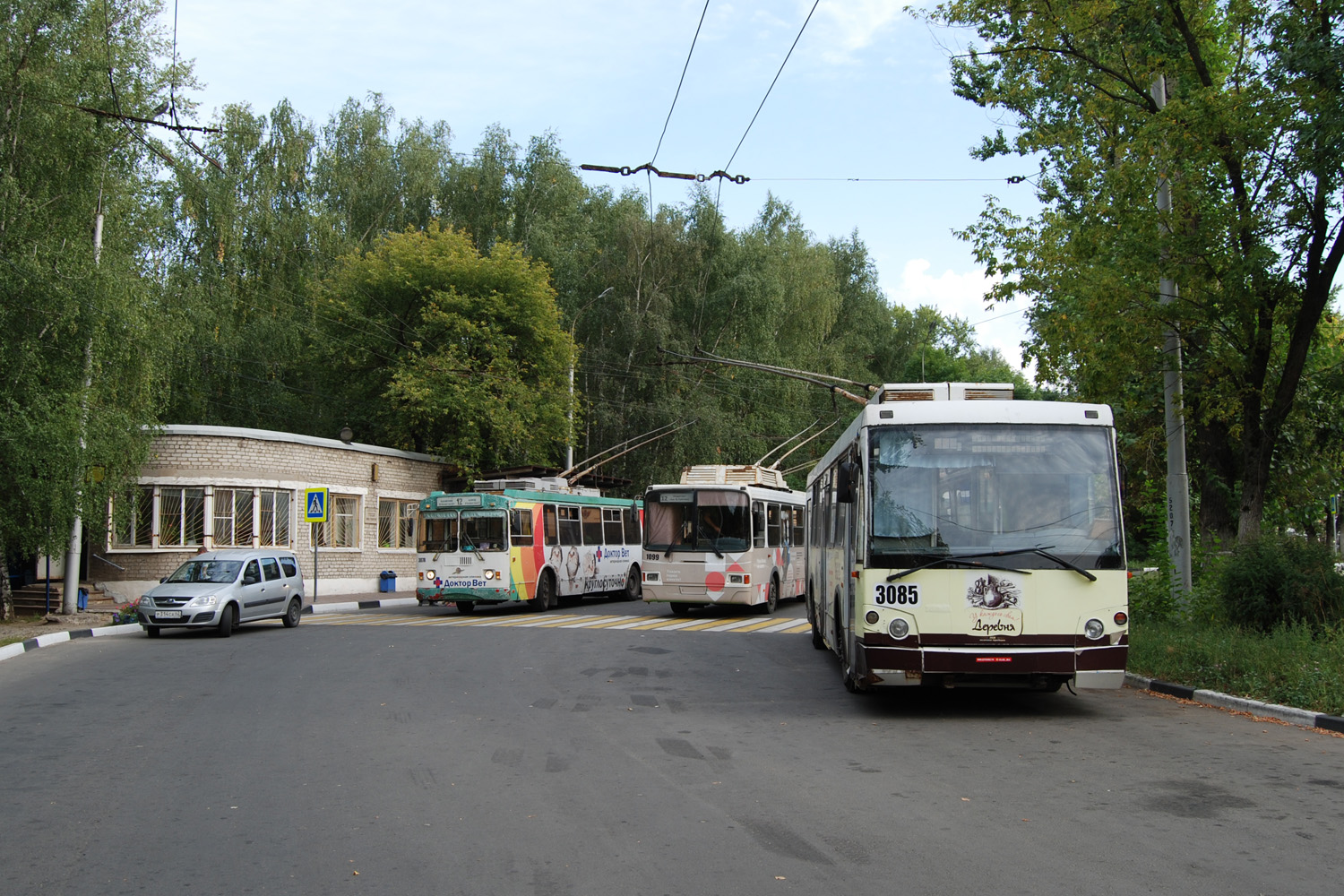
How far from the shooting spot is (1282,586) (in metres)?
12.9

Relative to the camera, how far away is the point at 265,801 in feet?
23.2

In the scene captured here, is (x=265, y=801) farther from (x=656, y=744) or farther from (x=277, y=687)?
(x=277, y=687)

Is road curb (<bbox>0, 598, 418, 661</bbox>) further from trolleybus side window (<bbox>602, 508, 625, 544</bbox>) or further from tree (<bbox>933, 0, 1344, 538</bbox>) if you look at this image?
tree (<bbox>933, 0, 1344, 538</bbox>)

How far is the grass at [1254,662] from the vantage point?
33.2 ft

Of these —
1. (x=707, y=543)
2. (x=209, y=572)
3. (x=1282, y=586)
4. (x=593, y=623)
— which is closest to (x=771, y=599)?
(x=707, y=543)

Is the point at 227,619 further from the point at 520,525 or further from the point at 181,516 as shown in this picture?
the point at 181,516

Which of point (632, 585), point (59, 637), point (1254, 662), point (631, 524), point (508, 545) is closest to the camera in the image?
point (1254, 662)

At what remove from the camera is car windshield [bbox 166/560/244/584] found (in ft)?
68.4

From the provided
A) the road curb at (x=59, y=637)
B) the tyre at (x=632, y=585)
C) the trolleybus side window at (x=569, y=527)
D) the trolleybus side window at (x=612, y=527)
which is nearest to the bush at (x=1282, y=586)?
the trolleybus side window at (x=569, y=527)

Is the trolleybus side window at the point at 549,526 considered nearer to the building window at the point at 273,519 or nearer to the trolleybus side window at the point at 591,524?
the trolleybus side window at the point at 591,524

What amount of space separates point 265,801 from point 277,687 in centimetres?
626

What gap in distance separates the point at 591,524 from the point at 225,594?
10932mm

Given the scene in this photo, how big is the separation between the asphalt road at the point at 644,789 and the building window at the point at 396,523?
71.7ft

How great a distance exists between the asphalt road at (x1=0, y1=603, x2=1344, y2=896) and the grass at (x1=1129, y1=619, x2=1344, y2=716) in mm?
583
